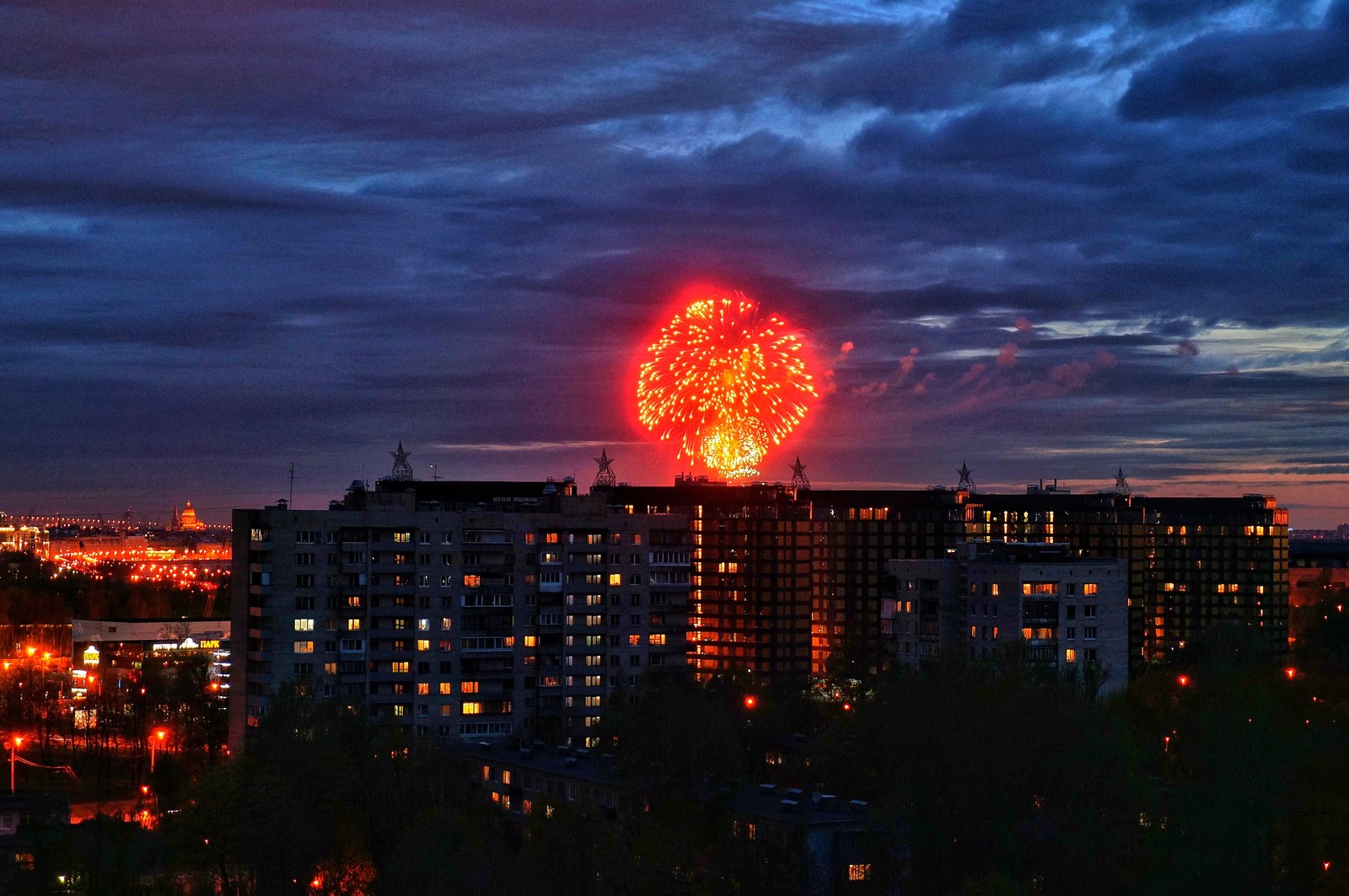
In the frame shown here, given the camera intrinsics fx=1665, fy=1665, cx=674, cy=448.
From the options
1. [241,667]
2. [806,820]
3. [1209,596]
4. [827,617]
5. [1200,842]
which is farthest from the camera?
[1209,596]

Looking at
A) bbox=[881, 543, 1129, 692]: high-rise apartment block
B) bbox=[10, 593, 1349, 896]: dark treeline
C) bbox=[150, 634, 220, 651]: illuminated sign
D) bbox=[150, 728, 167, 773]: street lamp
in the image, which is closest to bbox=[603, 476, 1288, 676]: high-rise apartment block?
bbox=[881, 543, 1129, 692]: high-rise apartment block

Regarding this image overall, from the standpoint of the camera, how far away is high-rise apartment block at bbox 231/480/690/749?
77.8 m

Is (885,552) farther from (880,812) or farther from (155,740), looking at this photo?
(880,812)

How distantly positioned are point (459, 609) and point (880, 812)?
121 feet

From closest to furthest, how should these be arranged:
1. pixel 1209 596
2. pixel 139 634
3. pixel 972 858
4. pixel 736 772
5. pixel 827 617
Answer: pixel 972 858 → pixel 736 772 → pixel 827 617 → pixel 1209 596 → pixel 139 634

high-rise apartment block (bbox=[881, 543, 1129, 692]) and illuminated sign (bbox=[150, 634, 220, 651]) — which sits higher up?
high-rise apartment block (bbox=[881, 543, 1129, 692])

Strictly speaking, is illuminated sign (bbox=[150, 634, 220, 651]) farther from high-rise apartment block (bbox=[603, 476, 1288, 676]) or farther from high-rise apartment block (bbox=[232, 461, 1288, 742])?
high-rise apartment block (bbox=[603, 476, 1288, 676])

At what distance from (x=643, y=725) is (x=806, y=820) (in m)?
9.61

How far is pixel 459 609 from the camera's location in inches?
3238

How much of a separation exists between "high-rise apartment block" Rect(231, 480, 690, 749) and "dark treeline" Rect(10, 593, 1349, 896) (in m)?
15.7

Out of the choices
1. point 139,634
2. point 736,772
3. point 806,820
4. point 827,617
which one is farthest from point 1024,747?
point 139,634

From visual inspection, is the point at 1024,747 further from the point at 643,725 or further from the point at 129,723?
the point at 129,723

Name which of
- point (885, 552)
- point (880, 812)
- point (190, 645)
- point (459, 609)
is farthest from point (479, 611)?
point (190, 645)

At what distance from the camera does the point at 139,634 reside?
15288cm
